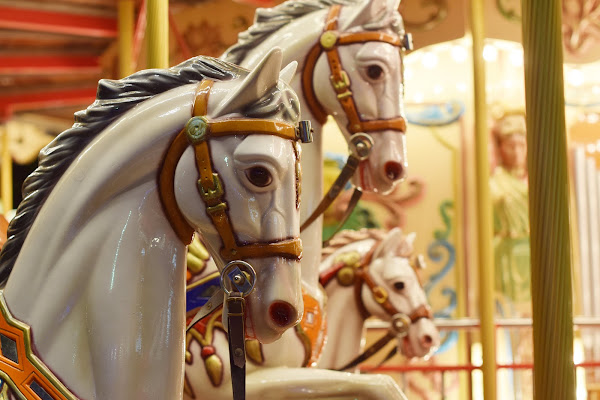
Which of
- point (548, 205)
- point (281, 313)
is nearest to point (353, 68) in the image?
point (548, 205)

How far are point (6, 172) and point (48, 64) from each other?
4.47 feet

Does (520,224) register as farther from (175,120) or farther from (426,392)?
(175,120)

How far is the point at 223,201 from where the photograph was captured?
1.40m

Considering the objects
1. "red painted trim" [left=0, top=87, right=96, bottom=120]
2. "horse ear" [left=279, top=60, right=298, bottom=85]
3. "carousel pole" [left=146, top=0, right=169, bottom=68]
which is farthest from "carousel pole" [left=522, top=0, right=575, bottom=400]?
"red painted trim" [left=0, top=87, right=96, bottom=120]

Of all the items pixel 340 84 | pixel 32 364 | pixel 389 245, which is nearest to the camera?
pixel 32 364

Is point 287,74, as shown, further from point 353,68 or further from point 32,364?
point 353,68

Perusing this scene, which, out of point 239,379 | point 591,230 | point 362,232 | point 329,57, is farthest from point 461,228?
point 239,379

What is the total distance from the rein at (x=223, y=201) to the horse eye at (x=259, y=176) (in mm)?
49

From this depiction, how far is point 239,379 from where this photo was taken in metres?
1.50

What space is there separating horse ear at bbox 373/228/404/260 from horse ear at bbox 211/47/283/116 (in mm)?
2239

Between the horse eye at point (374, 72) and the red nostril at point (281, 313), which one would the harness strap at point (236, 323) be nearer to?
the red nostril at point (281, 313)

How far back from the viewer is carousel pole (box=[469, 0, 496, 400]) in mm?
3854

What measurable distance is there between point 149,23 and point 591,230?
156 inches

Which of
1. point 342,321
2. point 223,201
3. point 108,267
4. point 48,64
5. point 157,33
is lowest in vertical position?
point 342,321
